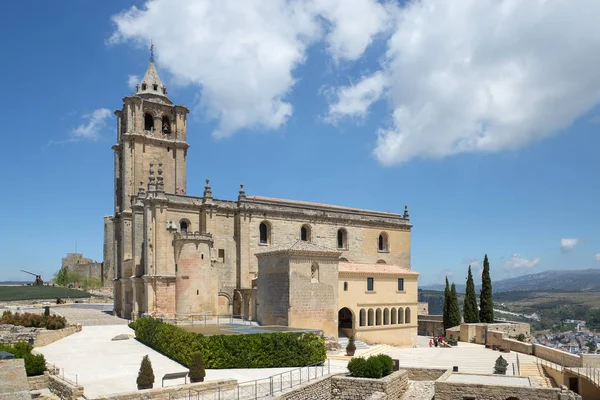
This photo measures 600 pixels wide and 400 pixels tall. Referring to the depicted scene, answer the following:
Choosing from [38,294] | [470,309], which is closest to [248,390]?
[470,309]

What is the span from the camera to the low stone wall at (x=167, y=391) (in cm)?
1745

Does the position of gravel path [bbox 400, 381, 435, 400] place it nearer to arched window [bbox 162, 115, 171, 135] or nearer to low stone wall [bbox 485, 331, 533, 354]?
low stone wall [bbox 485, 331, 533, 354]

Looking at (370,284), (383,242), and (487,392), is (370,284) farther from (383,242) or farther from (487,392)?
(487,392)

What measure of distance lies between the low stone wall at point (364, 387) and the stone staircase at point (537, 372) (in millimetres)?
8782

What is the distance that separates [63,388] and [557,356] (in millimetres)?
26133

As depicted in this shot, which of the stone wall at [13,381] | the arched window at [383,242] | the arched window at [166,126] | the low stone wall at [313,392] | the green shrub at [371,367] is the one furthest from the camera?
the arched window at [383,242]

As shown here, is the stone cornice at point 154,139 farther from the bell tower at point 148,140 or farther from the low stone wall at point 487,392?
the low stone wall at point 487,392

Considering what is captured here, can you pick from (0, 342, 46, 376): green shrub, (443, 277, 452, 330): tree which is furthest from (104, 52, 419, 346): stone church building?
(0, 342, 46, 376): green shrub

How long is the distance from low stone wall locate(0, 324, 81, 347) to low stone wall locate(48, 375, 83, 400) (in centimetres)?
1024

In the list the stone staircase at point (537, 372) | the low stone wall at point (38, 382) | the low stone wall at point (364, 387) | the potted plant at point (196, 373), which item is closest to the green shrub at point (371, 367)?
the low stone wall at point (364, 387)

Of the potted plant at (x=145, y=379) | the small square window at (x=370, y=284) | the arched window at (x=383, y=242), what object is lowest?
the potted plant at (x=145, y=379)

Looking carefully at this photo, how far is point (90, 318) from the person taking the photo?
4350 cm

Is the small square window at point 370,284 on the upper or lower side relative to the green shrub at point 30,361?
upper

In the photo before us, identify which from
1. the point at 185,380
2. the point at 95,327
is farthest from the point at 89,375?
the point at 95,327
